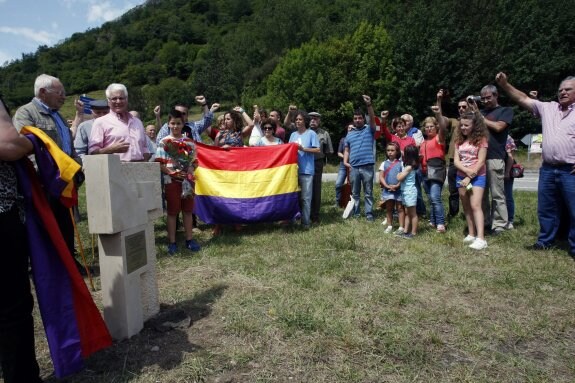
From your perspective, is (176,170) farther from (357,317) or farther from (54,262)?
(357,317)

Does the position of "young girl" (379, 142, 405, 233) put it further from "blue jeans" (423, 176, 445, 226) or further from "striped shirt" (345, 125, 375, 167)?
"striped shirt" (345, 125, 375, 167)

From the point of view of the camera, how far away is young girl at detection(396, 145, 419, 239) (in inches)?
247

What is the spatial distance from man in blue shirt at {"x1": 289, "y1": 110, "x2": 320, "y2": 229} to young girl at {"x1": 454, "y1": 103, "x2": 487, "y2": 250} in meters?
2.32

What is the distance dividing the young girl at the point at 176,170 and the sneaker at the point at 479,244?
3.79 meters

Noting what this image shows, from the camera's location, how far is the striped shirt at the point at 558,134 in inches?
190

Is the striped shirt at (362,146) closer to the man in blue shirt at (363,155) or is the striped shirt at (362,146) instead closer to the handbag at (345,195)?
the man in blue shirt at (363,155)

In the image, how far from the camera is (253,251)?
5.57m

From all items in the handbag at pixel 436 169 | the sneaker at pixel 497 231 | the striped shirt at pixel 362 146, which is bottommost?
the sneaker at pixel 497 231

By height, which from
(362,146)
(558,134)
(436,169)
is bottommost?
(436,169)

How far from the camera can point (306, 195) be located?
692 centimetres

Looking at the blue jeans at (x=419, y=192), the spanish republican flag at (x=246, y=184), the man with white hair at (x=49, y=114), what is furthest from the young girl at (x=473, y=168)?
the man with white hair at (x=49, y=114)

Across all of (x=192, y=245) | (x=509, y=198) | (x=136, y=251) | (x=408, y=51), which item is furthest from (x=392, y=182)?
(x=408, y=51)

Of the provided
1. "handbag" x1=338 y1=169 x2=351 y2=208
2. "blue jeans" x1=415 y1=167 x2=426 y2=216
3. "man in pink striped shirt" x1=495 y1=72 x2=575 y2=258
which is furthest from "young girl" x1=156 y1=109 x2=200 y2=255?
"man in pink striped shirt" x1=495 y1=72 x2=575 y2=258

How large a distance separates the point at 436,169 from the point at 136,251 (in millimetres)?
4974
